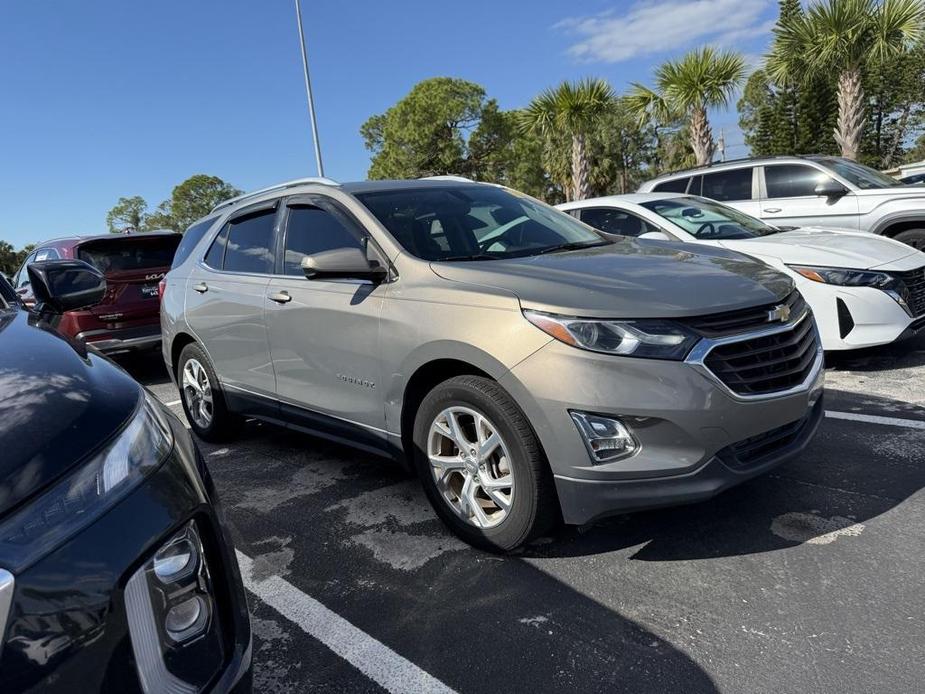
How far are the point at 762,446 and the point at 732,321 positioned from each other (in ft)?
1.74

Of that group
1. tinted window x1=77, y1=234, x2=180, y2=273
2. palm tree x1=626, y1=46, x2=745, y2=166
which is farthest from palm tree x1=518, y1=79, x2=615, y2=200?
tinted window x1=77, y1=234, x2=180, y2=273

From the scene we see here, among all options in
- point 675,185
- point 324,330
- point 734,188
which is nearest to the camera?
point 324,330

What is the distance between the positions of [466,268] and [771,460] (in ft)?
4.92

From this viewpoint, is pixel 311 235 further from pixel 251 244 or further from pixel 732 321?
pixel 732 321

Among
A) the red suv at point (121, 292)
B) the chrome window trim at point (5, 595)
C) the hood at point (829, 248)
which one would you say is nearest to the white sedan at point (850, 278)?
the hood at point (829, 248)

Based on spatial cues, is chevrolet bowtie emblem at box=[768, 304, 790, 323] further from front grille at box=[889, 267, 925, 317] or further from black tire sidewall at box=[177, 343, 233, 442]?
black tire sidewall at box=[177, 343, 233, 442]

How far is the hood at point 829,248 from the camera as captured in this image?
534 centimetres

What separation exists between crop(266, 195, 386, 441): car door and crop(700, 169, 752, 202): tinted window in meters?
6.55

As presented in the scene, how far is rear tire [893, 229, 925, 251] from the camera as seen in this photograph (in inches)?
286

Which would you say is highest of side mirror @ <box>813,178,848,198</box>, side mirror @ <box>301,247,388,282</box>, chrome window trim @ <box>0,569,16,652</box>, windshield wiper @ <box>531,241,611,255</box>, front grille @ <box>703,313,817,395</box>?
side mirror @ <box>301,247,388,282</box>

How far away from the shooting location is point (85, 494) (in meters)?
1.28

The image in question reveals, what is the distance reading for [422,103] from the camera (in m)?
38.3

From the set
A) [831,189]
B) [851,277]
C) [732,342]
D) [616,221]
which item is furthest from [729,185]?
[732,342]

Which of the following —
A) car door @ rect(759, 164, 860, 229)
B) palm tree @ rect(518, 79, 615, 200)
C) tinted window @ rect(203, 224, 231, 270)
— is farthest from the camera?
palm tree @ rect(518, 79, 615, 200)
